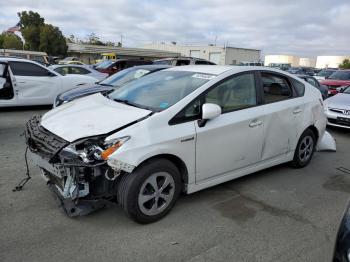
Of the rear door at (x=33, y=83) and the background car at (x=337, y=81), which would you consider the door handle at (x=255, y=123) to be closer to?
the rear door at (x=33, y=83)

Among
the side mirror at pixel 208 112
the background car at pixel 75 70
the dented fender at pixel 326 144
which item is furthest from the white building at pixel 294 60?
the side mirror at pixel 208 112

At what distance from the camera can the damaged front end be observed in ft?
10.3

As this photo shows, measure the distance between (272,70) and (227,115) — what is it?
4.65ft

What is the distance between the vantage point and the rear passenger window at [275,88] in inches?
183

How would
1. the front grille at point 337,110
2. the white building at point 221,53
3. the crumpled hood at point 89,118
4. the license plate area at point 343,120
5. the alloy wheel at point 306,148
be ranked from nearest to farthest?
the crumpled hood at point 89,118, the alloy wheel at point 306,148, the license plate area at point 343,120, the front grille at point 337,110, the white building at point 221,53

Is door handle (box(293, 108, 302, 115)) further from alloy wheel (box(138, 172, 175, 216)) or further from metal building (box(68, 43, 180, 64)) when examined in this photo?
metal building (box(68, 43, 180, 64))

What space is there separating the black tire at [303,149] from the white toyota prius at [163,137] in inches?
10.3

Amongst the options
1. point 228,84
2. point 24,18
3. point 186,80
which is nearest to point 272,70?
point 228,84

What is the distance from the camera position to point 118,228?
3.44 meters

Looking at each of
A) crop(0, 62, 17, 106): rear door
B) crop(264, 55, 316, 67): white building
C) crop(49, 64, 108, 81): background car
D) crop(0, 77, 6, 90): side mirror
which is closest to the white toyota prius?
crop(0, 77, 6, 90): side mirror

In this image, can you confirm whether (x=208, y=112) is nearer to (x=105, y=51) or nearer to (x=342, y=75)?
(x=342, y=75)

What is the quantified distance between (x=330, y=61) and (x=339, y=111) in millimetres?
89521

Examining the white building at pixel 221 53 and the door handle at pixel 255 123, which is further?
the white building at pixel 221 53

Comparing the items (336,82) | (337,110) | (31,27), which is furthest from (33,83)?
(31,27)
